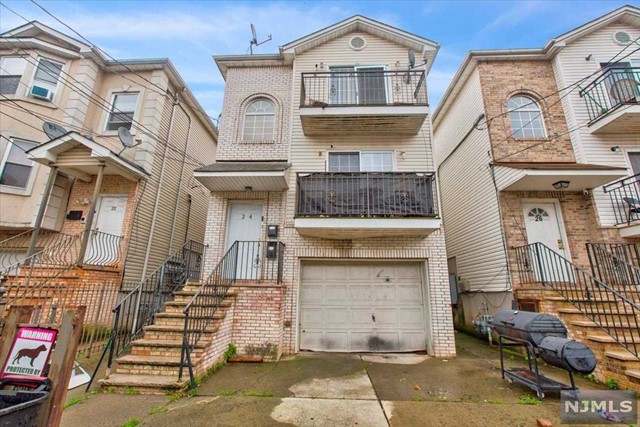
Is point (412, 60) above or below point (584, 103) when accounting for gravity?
above

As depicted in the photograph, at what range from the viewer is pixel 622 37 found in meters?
9.33

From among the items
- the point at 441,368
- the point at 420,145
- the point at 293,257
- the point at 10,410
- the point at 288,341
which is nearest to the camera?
the point at 10,410

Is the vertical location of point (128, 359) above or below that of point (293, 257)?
below

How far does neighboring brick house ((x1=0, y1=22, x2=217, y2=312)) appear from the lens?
8.00 metres

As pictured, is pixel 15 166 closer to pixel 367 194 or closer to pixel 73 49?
pixel 73 49

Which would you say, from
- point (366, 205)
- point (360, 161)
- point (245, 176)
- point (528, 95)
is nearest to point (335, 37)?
point (360, 161)

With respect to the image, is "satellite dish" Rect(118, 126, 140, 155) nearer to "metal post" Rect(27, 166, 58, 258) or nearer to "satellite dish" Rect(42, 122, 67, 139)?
"satellite dish" Rect(42, 122, 67, 139)

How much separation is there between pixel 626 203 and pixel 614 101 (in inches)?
134

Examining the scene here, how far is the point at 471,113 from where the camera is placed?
9.94m

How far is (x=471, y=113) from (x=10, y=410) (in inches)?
476

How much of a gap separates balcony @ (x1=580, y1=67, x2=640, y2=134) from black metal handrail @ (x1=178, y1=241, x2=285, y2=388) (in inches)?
399

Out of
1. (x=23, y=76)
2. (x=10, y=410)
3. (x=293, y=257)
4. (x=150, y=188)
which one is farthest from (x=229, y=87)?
(x=10, y=410)

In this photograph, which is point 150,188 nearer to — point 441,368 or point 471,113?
point 441,368

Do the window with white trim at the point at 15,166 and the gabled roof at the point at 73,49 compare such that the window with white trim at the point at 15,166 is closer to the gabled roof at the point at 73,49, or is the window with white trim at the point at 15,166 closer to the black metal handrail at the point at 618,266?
the gabled roof at the point at 73,49
